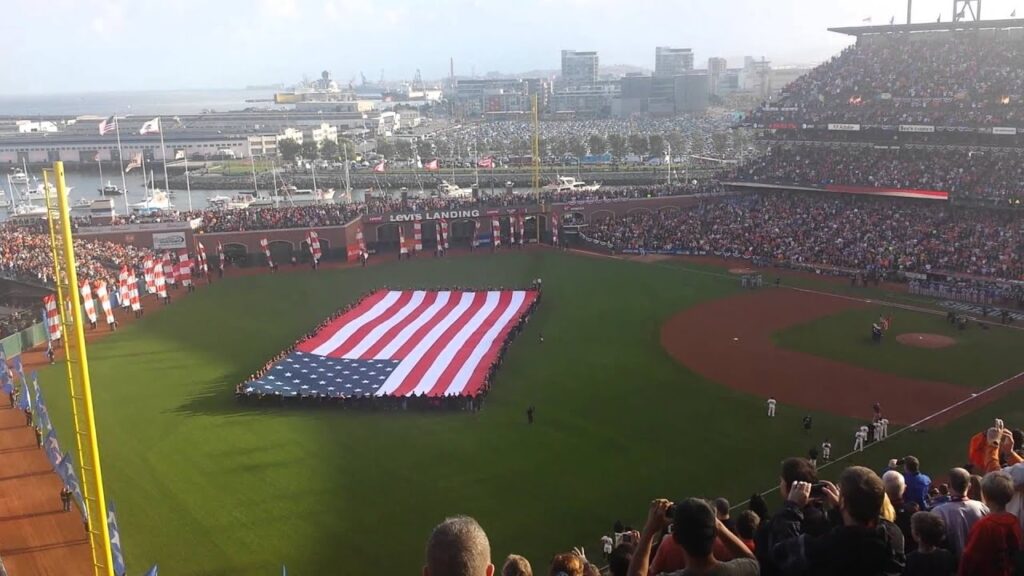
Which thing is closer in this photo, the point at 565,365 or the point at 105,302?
the point at 565,365

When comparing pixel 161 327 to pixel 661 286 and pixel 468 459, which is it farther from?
pixel 661 286

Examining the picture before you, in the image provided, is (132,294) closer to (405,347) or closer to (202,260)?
(202,260)

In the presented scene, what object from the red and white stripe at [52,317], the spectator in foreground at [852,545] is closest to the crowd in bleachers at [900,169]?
the red and white stripe at [52,317]

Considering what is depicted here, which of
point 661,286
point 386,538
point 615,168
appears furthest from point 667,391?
point 615,168

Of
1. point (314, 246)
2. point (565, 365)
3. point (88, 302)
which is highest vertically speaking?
point (314, 246)

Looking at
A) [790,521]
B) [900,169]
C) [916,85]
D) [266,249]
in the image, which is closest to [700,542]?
[790,521]

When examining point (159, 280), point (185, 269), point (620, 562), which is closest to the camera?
point (620, 562)

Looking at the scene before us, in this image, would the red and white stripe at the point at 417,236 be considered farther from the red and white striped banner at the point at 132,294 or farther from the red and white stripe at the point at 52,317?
the red and white stripe at the point at 52,317
